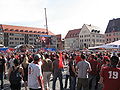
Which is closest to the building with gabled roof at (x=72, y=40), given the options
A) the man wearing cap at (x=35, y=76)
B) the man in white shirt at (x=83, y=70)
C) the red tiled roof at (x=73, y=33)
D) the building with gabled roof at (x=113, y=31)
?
the red tiled roof at (x=73, y=33)

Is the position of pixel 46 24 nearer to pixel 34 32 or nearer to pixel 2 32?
pixel 2 32

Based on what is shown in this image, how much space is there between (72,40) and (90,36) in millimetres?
13561

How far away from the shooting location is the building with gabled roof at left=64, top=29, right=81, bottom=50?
8979cm

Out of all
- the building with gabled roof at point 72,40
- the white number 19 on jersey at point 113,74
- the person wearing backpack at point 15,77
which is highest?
the building with gabled roof at point 72,40

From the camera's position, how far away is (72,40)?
9231 centimetres

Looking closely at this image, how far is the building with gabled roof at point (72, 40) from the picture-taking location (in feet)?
295

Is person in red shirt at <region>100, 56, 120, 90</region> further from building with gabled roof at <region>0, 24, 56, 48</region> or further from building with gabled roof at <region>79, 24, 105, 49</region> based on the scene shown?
building with gabled roof at <region>0, 24, 56, 48</region>

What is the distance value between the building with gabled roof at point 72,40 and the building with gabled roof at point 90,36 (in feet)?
8.52

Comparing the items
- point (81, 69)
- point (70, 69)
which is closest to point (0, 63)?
point (70, 69)

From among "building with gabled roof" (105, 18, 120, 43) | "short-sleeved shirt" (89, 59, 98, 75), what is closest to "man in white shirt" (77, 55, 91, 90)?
"short-sleeved shirt" (89, 59, 98, 75)

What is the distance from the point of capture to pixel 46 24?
3531 cm

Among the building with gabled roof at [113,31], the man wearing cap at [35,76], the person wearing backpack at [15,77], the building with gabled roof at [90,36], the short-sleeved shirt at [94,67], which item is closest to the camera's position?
the man wearing cap at [35,76]

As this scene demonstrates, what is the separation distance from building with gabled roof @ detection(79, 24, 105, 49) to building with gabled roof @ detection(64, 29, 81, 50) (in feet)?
8.52

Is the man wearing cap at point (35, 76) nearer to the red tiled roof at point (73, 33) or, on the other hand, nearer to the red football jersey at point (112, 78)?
the red football jersey at point (112, 78)
